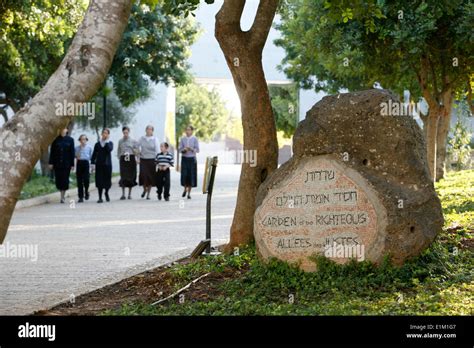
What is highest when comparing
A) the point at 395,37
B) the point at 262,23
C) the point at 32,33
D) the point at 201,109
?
the point at 201,109

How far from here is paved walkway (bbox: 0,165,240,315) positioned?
10.0 meters

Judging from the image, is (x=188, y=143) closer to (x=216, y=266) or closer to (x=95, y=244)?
(x=95, y=244)

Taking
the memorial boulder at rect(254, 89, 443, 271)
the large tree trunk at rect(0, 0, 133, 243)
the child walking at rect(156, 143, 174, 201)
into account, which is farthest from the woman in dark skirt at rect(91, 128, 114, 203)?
the large tree trunk at rect(0, 0, 133, 243)

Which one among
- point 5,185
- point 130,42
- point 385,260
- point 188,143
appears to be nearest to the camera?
point 5,185

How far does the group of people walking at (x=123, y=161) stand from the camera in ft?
76.2

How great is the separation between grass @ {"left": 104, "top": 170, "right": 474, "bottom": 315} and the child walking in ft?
45.3

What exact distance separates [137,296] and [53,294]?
894 millimetres

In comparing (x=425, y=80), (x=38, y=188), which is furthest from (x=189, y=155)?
(x=425, y=80)

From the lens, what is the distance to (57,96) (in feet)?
23.6

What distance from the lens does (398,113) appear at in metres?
9.37

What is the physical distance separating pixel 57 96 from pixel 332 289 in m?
3.22

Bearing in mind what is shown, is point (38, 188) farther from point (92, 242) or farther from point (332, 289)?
point (332, 289)

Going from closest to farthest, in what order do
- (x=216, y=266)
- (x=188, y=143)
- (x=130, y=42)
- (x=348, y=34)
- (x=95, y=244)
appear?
(x=216, y=266) → (x=95, y=244) → (x=348, y=34) → (x=188, y=143) → (x=130, y=42)
